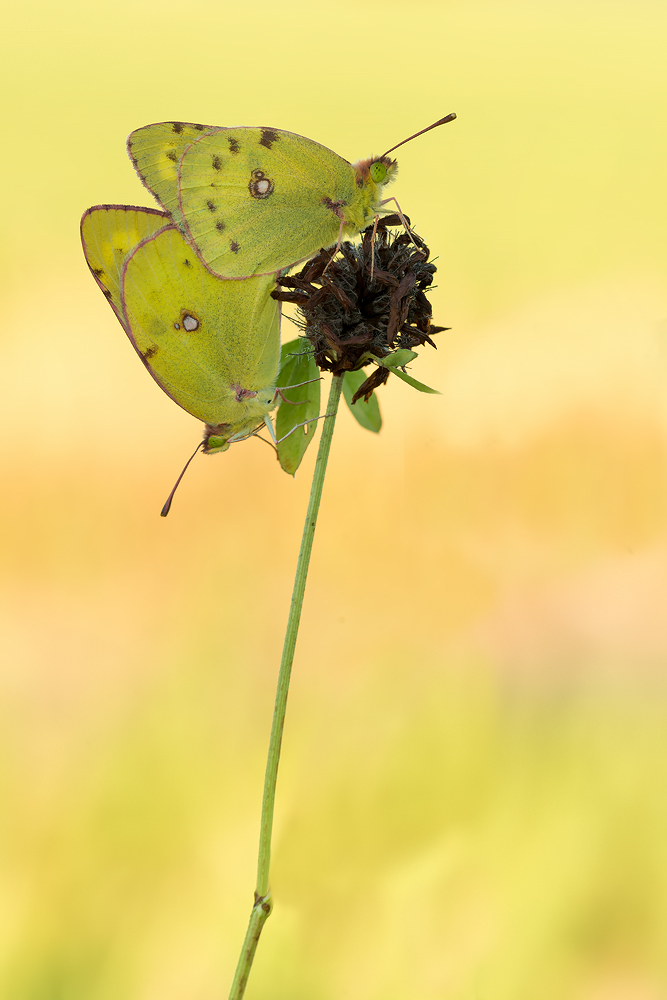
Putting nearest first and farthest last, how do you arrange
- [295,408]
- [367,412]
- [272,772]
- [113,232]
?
[272,772], [113,232], [295,408], [367,412]

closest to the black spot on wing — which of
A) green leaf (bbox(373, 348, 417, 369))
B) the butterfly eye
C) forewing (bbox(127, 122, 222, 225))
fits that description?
forewing (bbox(127, 122, 222, 225))

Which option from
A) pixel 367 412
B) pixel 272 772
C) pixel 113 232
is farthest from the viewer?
pixel 367 412

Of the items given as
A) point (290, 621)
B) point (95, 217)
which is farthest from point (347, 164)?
point (290, 621)

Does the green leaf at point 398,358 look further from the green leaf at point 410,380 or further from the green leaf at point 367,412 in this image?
the green leaf at point 367,412

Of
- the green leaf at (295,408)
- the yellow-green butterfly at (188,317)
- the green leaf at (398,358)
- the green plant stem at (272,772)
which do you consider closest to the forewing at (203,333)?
the yellow-green butterfly at (188,317)

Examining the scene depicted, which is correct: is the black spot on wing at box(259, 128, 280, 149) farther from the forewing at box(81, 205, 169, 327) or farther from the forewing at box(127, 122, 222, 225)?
the forewing at box(81, 205, 169, 327)

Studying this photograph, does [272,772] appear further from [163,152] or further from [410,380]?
[163,152]

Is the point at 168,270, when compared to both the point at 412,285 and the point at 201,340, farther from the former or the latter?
the point at 412,285

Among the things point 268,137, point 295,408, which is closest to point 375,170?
point 268,137
